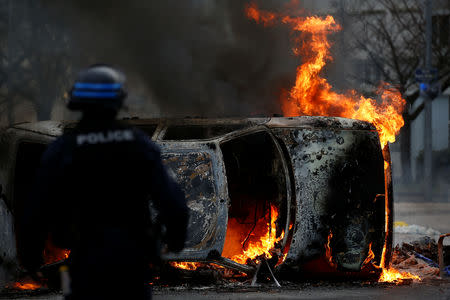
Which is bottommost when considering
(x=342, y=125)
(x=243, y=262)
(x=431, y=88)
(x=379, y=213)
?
(x=243, y=262)

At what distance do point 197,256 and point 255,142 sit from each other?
136 cm

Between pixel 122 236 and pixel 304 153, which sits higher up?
pixel 304 153

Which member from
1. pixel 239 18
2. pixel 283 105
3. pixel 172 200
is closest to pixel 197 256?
pixel 172 200

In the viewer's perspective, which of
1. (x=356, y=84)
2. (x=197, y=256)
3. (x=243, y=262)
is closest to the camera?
(x=197, y=256)

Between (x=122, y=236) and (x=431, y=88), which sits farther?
(x=431, y=88)

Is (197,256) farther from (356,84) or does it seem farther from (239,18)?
(356,84)

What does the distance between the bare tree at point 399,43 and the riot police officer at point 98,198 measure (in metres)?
20.4

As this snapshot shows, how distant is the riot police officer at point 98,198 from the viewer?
258 centimetres

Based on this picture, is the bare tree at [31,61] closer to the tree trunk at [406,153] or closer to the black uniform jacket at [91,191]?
the black uniform jacket at [91,191]

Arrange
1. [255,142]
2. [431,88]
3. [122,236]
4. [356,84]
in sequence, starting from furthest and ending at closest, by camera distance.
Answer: [356,84], [431,88], [255,142], [122,236]

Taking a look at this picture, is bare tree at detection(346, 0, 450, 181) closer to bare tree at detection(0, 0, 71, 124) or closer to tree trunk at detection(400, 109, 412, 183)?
tree trunk at detection(400, 109, 412, 183)

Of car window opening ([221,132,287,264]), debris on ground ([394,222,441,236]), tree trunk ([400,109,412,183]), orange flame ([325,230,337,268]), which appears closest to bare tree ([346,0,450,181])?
tree trunk ([400,109,412,183])

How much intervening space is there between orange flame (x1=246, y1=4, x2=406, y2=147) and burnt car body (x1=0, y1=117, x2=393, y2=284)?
487mm

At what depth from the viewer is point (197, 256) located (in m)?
5.50
